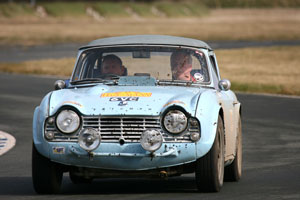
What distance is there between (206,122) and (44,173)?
4.95 ft

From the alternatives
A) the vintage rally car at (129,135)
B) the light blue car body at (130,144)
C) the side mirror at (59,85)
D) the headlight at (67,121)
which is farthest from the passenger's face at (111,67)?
the headlight at (67,121)

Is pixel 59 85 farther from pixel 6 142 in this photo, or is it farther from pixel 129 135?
pixel 6 142

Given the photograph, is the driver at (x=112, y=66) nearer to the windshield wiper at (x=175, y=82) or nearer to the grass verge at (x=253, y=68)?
the windshield wiper at (x=175, y=82)

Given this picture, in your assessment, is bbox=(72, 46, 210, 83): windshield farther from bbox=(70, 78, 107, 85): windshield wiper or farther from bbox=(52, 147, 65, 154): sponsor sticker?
bbox=(52, 147, 65, 154): sponsor sticker

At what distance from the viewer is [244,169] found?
10992 mm

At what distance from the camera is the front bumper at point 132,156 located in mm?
8016

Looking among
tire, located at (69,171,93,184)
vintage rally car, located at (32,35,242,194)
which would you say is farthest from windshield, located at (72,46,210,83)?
tire, located at (69,171,93,184)

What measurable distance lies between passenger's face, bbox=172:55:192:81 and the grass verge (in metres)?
14.9

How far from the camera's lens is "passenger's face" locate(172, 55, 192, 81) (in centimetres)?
954

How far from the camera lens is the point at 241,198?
8.20 meters

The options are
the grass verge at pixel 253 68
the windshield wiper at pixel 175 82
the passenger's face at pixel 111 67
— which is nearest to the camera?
the windshield wiper at pixel 175 82

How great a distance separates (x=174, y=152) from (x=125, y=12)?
122810 mm

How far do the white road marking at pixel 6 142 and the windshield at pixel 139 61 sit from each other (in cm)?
357

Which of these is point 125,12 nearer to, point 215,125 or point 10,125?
point 10,125
